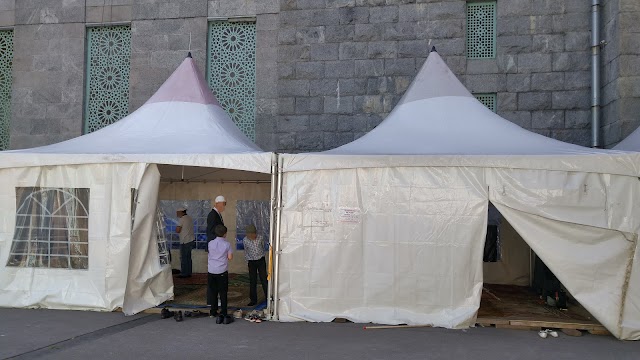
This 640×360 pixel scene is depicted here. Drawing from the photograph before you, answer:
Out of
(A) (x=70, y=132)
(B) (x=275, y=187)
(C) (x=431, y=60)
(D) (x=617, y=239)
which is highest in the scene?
(C) (x=431, y=60)

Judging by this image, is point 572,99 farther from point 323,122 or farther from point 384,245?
point 384,245

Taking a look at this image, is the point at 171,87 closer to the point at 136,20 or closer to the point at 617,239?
the point at 136,20

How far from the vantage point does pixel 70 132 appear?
12.8 meters

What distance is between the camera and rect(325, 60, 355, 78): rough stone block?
38.2ft

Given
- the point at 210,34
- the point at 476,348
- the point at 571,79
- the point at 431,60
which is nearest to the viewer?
the point at 476,348

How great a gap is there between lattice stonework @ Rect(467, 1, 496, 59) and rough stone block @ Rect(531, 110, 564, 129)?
1.56 metres

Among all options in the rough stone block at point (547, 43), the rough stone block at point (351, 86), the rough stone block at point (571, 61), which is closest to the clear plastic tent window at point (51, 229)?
the rough stone block at point (351, 86)

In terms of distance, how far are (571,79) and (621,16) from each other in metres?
1.50

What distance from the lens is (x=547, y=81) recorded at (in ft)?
35.8

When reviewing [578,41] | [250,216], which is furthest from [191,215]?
[578,41]

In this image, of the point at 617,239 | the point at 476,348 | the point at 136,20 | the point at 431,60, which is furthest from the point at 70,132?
the point at 617,239

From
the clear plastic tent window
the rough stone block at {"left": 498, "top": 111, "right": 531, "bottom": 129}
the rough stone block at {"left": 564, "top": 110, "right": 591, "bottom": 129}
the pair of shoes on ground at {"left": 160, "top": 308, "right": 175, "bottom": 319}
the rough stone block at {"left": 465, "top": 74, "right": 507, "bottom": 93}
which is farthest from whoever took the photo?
the rough stone block at {"left": 465, "top": 74, "right": 507, "bottom": 93}

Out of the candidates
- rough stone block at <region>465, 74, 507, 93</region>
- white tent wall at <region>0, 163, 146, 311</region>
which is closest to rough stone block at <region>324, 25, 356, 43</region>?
rough stone block at <region>465, 74, 507, 93</region>

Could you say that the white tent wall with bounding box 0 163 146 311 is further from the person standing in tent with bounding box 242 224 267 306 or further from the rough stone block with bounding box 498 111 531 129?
the rough stone block with bounding box 498 111 531 129
